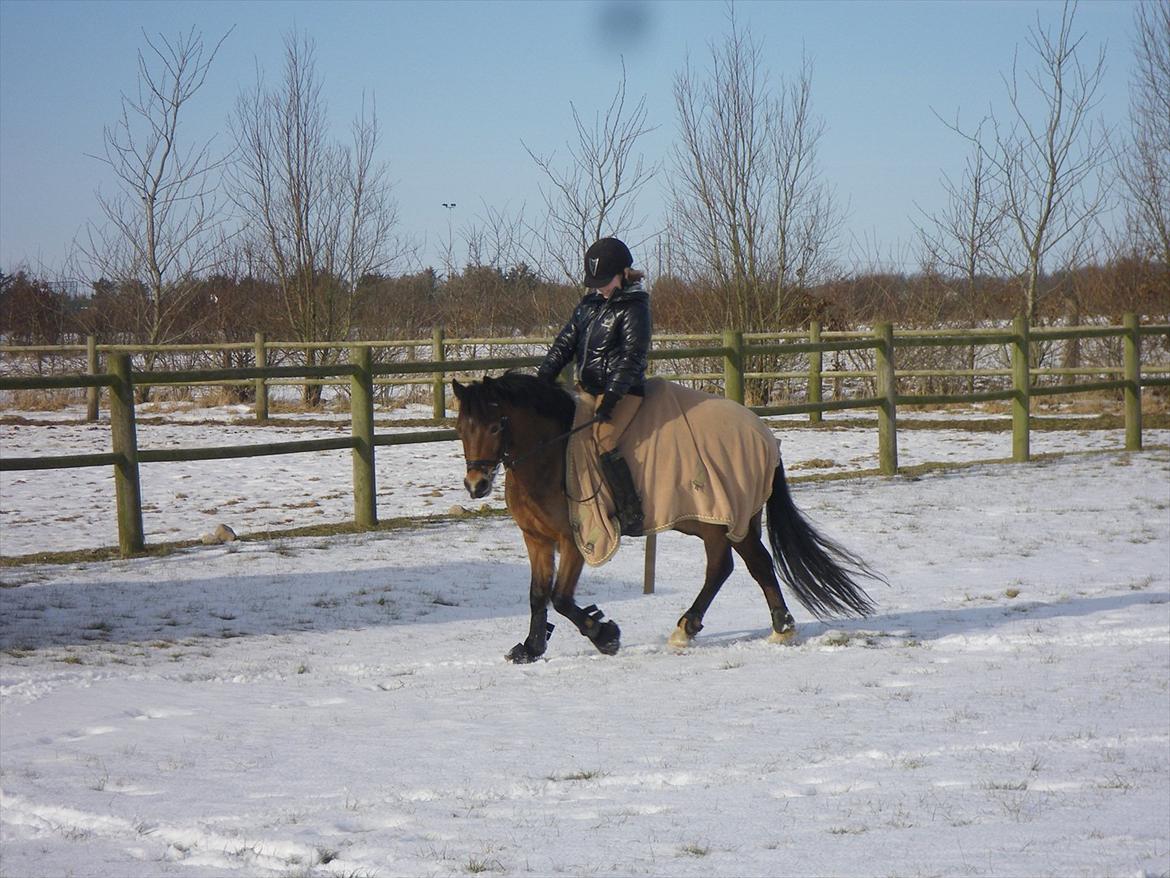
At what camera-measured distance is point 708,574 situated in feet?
19.2

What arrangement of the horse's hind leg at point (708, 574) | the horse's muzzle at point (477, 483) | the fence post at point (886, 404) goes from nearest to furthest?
the horse's muzzle at point (477, 483) → the horse's hind leg at point (708, 574) → the fence post at point (886, 404)

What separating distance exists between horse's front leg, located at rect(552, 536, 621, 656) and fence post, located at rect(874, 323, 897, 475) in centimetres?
679

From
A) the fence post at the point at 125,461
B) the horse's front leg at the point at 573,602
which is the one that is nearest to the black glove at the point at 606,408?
the horse's front leg at the point at 573,602

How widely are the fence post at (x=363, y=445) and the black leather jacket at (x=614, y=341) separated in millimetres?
4093

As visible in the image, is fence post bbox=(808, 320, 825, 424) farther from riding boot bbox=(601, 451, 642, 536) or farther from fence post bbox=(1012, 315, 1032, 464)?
riding boot bbox=(601, 451, 642, 536)

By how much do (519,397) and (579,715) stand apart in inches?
55.5

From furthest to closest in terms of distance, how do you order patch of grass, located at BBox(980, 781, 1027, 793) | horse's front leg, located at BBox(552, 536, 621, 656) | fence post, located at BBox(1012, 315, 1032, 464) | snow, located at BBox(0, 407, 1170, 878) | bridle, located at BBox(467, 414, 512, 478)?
fence post, located at BBox(1012, 315, 1032, 464) → horse's front leg, located at BBox(552, 536, 621, 656) → bridle, located at BBox(467, 414, 512, 478) → patch of grass, located at BBox(980, 781, 1027, 793) → snow, located at BBox(0, 407, 1170, 878)

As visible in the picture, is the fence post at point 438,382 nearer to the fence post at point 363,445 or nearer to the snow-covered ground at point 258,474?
the snow-covered ground at point 258,474

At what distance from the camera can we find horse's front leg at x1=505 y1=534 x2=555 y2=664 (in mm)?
5672

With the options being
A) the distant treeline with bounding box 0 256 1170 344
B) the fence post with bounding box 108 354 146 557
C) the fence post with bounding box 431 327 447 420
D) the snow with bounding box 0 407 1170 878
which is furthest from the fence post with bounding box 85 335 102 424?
the fence post with bounding box 108 354 146 557

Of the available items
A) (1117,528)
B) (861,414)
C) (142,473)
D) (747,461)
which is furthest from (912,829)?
(861,414)

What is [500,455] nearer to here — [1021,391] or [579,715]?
[579,715]

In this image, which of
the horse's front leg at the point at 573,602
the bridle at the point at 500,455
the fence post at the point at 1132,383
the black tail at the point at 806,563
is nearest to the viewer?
the bridle at the point at 500,455

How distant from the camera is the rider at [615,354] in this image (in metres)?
5.50
